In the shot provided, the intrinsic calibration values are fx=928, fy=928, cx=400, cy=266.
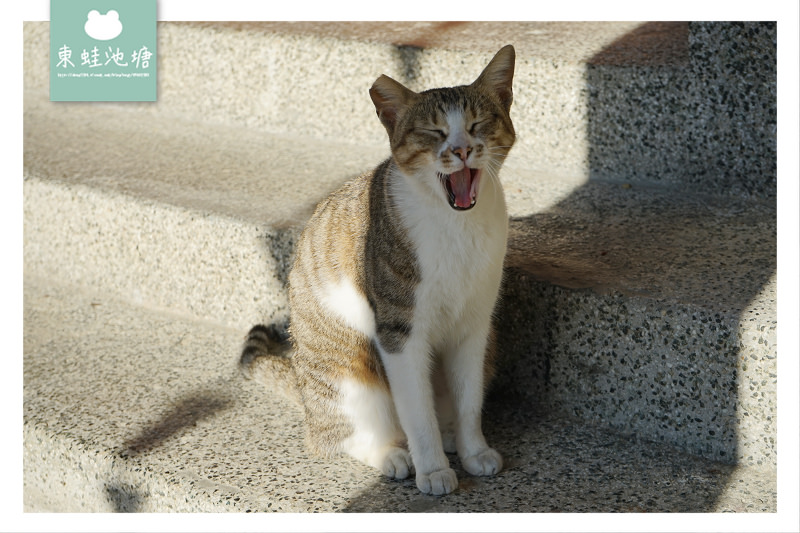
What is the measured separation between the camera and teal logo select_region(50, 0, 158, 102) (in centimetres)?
296

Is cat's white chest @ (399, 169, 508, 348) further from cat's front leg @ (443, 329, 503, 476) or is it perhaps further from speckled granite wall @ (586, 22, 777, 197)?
speckled granite wall @ (586, 22, 777, 197)

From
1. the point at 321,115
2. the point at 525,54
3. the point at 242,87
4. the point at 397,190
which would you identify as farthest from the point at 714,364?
the point at 242,87

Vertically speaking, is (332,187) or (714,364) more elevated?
(332,187)

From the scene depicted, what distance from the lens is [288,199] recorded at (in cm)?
339

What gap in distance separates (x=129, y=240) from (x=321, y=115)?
0.97 meters

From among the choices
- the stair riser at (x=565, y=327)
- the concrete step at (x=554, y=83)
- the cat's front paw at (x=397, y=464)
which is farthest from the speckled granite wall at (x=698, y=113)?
the cat's front paw at (x=397, y=464)

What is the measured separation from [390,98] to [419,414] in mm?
820

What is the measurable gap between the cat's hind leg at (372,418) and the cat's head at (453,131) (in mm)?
623

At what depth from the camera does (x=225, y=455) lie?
2.66m

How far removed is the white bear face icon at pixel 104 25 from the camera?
295 centimetres

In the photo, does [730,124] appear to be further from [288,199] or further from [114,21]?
[114,21]

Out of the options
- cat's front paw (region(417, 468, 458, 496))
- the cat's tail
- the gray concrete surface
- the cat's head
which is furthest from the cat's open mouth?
the cat's tail

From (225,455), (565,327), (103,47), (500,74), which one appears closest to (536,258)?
(565,327)

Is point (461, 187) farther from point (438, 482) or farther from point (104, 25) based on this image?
point (104, 25)
